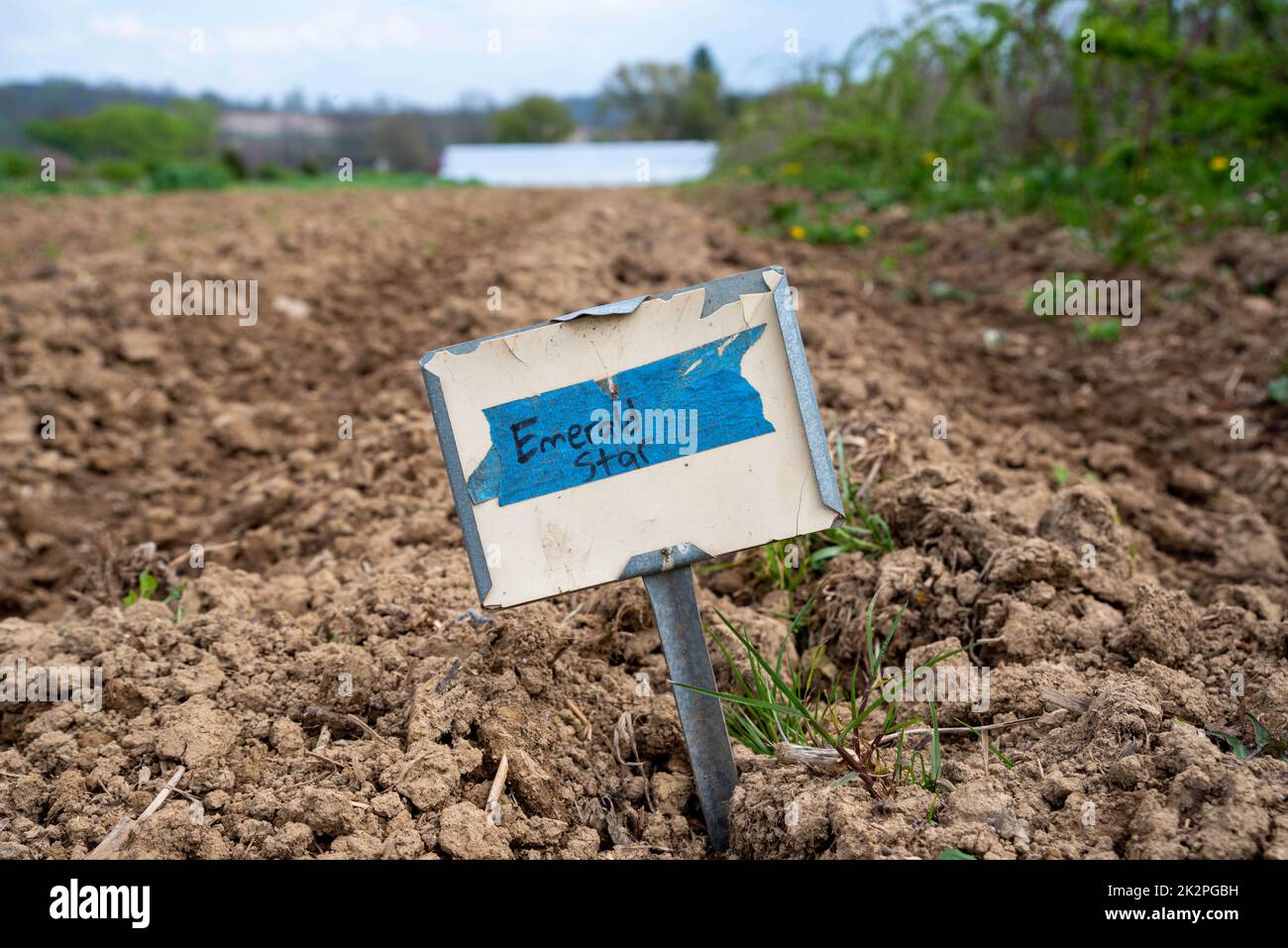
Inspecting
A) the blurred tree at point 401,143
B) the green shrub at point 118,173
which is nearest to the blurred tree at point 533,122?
the blurred tree at point 401,143

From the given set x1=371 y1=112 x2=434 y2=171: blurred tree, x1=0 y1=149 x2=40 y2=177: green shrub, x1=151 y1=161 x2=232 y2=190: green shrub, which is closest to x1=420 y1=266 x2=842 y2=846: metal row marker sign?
x1=151 y1=161 x2=232 y2=190: green shrub

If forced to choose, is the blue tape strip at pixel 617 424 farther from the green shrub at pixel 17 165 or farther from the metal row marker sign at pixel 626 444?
the green shrub at pixel 17 165

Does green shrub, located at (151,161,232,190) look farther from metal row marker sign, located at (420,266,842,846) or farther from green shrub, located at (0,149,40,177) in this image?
metal row marker sign, located at (420,266,842,846)

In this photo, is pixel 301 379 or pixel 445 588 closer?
pixel 445 588

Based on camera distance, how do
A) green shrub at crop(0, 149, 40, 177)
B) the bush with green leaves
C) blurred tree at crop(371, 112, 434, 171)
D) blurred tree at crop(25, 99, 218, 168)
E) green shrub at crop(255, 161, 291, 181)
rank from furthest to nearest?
1. blurred tree at crop(25, 99, 218, 168)
2. blurred tree at crop(371, 112, 434, 171)
3. green shrub at crop(255, 161, 291, 181)
4. green shrub at crop(0, 149, 40, 177)
5. the bush with green leaves

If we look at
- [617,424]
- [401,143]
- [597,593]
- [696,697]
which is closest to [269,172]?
[401,143]

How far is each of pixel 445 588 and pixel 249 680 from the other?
0.46 metres

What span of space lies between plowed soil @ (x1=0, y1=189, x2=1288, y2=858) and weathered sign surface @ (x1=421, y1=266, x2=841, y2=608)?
398 mm

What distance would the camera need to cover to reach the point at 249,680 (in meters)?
1.97

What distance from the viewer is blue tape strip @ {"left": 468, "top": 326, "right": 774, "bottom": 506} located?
62.2 inches

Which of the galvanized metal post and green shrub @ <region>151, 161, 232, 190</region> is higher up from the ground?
green shrub @ <region>151, 161, 232, 190</region>

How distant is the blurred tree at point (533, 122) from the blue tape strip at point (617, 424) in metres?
37.7
